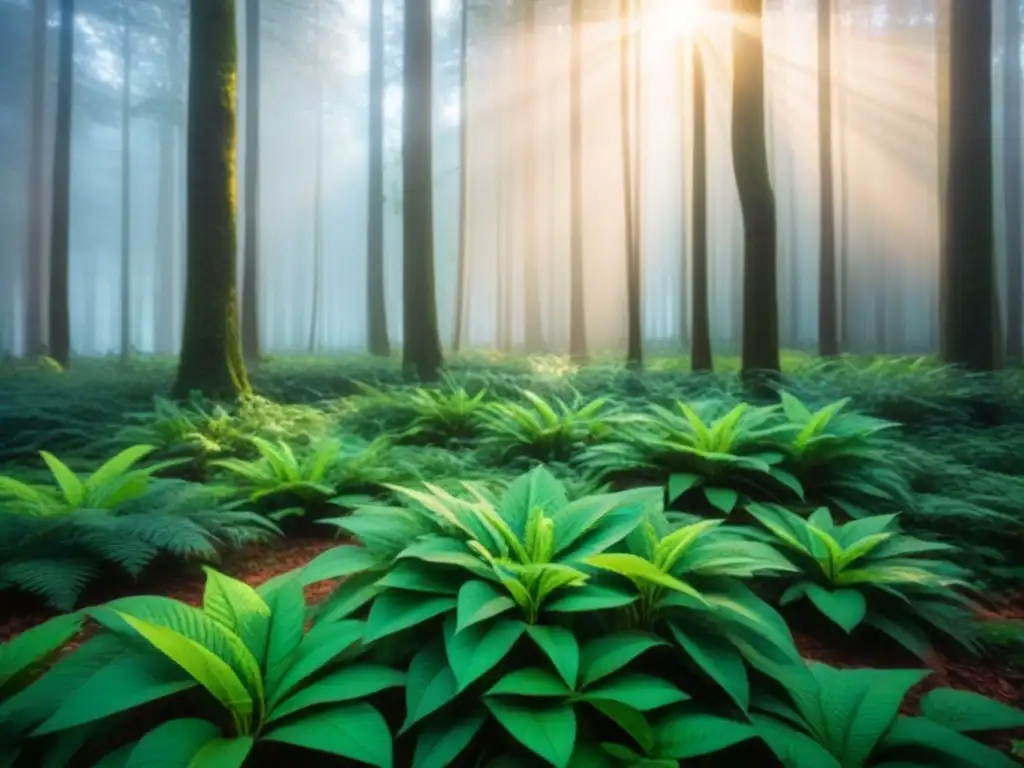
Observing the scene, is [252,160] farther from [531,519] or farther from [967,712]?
[967,712]

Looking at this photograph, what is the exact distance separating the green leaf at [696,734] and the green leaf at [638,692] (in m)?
0.07

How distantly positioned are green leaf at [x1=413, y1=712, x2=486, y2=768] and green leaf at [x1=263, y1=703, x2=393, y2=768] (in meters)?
0.11

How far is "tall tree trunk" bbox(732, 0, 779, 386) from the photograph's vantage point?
8.36m

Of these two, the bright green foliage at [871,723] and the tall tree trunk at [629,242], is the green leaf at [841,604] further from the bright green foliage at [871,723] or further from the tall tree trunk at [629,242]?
the tall tree trunk at [629,242]

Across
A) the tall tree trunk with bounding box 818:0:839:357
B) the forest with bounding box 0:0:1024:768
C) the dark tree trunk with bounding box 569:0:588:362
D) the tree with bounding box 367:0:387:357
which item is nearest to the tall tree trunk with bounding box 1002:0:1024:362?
the forest with bounding box 0:0:1024:768

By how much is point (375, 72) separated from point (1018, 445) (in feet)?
70.8

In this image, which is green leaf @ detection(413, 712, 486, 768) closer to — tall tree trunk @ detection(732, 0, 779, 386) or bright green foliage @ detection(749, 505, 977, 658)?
bright green foliage @ detection(749, 505, 977, 658)

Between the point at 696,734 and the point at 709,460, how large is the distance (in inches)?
106

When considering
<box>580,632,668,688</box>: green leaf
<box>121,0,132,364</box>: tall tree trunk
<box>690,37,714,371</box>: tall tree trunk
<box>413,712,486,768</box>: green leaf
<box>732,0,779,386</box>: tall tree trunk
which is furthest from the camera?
<box>121,0,132,364</box>: tall tree trunk

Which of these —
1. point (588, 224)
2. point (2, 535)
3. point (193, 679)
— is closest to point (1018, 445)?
point (193, 679)

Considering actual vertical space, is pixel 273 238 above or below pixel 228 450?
above

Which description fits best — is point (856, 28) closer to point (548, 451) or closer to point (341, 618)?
point (548, 451)

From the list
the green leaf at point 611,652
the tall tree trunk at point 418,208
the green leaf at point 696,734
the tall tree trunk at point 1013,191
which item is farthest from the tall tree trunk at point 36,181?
the tall tree trunk at point 1013,191

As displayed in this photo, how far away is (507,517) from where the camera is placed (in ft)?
9.84
